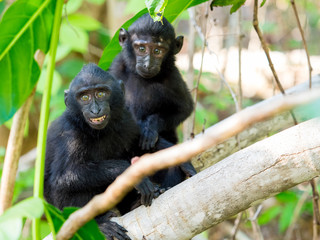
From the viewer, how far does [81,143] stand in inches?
155

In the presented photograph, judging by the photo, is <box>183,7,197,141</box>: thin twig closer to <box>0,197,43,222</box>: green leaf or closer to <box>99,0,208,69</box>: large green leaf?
<box>99,0,208,69</box>: large green leaf

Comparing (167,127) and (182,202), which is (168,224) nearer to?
(182,202)

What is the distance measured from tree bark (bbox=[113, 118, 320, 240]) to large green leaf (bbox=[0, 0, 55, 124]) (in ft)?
4.17

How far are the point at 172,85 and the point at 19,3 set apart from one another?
2440 millimetres

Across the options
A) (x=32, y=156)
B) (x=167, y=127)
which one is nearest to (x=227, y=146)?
(x=167, y=127)

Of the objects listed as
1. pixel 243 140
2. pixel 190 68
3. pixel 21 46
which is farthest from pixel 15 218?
pixel 190 68

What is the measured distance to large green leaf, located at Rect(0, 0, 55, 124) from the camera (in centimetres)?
305

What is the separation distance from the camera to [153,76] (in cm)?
507

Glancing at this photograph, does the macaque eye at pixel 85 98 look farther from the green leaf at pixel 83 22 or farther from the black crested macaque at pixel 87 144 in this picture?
the green leaf at pixel 83 22

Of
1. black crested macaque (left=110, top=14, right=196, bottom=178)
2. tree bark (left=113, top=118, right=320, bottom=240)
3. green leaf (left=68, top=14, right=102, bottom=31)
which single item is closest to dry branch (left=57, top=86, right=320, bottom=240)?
tree bark (left=113, top=118, right=320, bottom=240)

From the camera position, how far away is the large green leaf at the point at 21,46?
120 inches

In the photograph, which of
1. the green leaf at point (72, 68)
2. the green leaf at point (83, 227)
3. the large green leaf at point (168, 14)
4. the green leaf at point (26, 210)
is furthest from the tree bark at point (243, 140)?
the green leaf at point (72, 68)

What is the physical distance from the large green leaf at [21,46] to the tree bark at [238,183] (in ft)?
4.17

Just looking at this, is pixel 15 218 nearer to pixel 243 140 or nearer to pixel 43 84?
pixel 243 140
